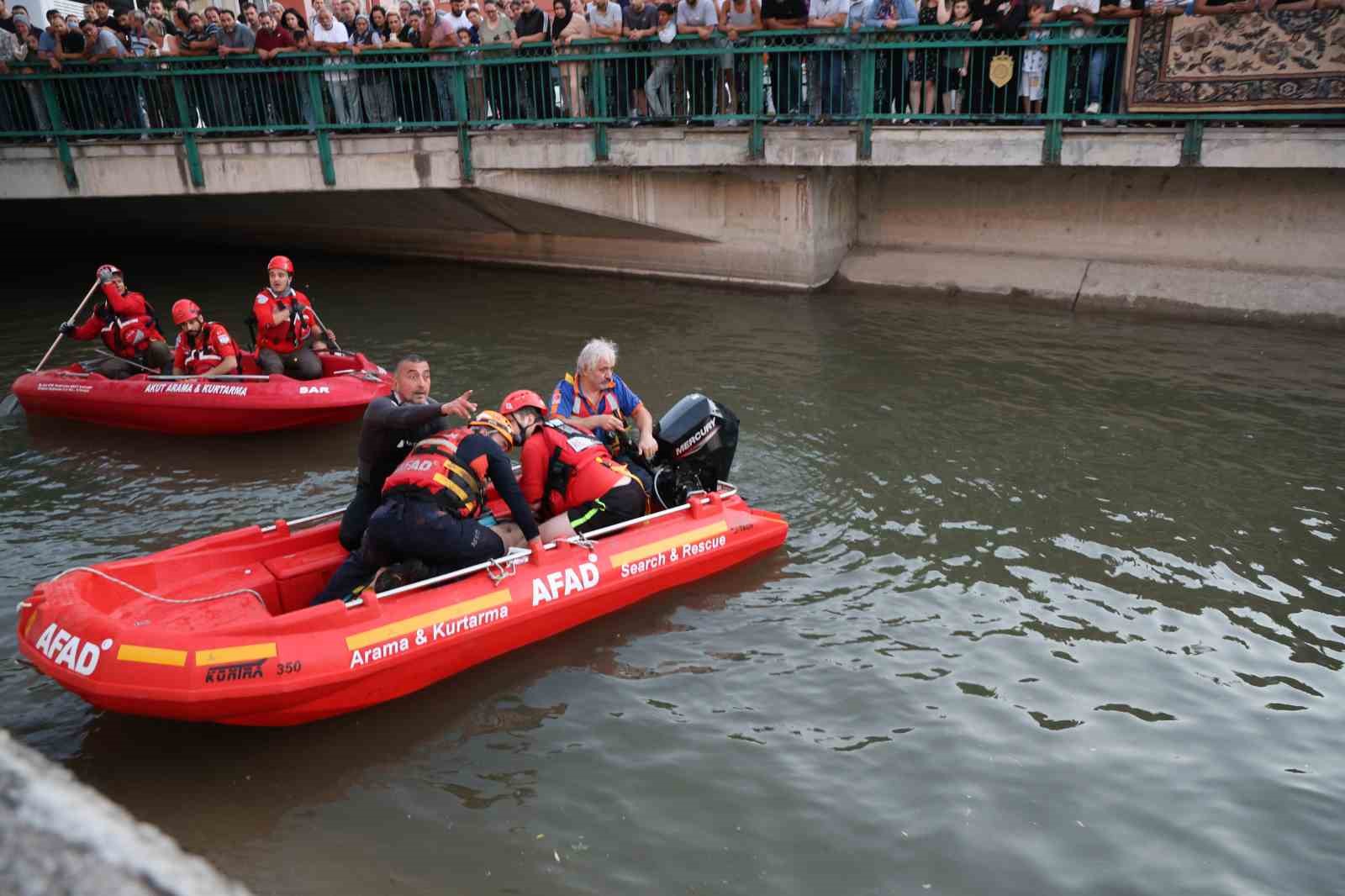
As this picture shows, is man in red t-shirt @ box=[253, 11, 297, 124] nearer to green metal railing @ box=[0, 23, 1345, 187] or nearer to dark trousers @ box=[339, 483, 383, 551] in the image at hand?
green metal railing @ box=[0, 23, 1345, 187]

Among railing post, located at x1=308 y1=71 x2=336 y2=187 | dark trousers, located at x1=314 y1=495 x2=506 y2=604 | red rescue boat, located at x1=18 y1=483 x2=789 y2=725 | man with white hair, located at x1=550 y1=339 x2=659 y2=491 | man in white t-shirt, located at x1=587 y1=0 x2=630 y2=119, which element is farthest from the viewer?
railing post, located at x1=308 y1=71 x2=336 y2=187

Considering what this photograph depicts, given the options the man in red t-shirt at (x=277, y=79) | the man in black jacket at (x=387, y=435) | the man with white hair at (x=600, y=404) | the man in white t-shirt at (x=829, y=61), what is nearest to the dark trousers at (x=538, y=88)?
the man in red t-shirt at (x=277, y=79)

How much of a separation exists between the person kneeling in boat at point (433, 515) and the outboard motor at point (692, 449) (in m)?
1.72

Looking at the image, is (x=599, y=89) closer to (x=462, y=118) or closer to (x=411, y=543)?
(x=462, y=118)

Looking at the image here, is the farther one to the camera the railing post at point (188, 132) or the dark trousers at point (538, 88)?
the railing post at point (188, 132)

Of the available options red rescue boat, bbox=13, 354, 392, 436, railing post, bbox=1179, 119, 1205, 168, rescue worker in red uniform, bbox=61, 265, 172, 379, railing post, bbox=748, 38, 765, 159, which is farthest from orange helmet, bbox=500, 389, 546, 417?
railing post, bbox=1179, 119, 1205, 168

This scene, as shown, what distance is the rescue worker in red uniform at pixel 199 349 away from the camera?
1034 centimetres

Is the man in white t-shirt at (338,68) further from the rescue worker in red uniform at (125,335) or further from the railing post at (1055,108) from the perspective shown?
the railing post at (1055,108)

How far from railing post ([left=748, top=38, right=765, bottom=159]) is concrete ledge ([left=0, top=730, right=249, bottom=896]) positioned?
1376cm

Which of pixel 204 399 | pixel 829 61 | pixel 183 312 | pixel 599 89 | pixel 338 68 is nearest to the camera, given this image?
pixel 204 399

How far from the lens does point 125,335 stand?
11.0 metres

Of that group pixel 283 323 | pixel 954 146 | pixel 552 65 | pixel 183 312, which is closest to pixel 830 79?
pixel 954 146

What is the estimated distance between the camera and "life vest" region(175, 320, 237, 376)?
10398 mm

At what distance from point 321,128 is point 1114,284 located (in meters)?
11.3
